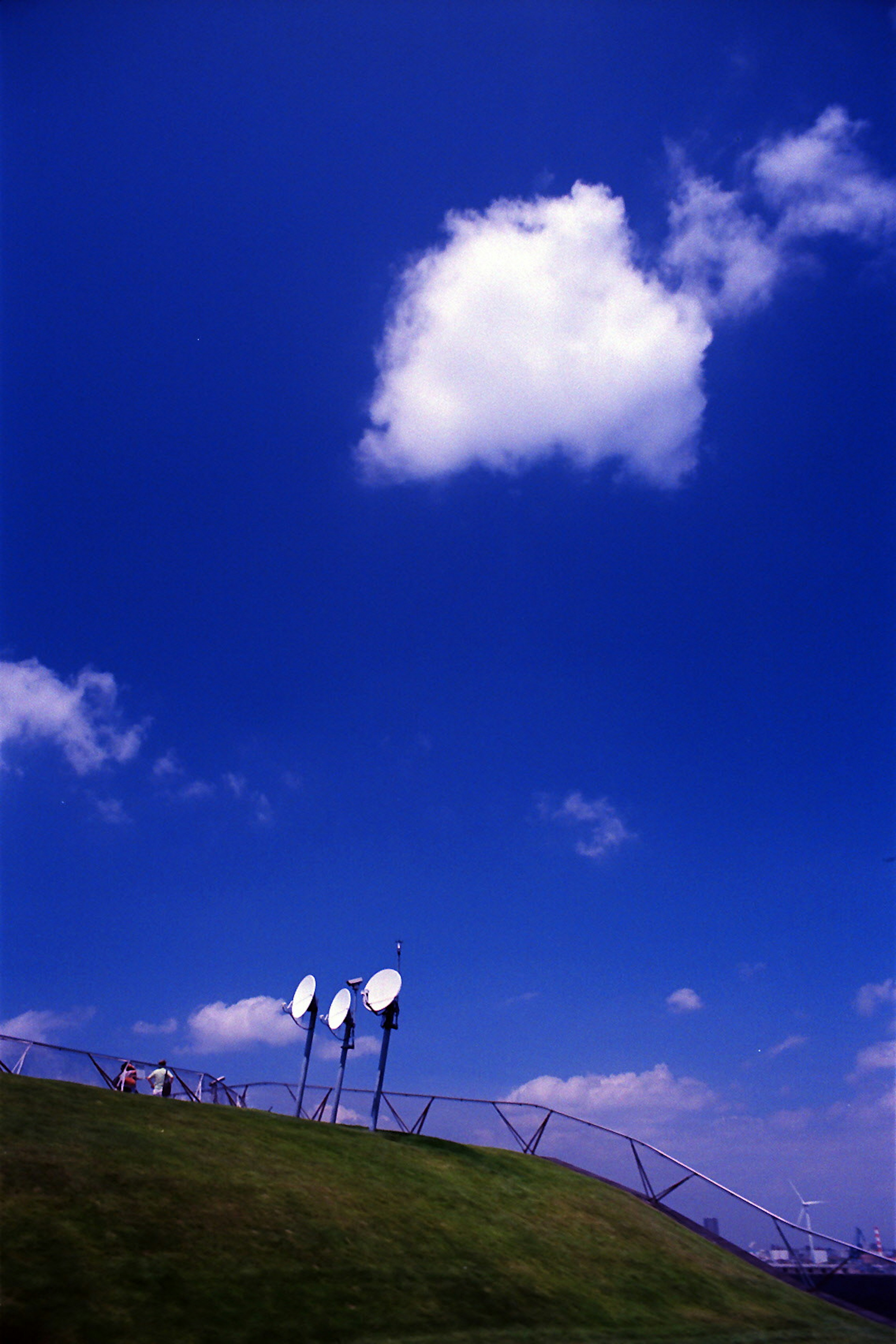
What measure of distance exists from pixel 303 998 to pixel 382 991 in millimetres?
5222

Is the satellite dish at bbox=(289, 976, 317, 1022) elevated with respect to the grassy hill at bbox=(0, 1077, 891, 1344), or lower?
elevated

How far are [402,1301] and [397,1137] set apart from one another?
15149 millimetres

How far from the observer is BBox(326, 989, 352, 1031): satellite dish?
106 feet

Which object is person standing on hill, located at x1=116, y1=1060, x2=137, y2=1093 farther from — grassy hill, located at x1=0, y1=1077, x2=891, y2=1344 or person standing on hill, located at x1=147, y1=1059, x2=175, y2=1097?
grassy hill, located at x1=0, y1=1077, x2=891, y2=1344

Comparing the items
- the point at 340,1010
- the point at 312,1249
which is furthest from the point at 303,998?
the point at 312,1249

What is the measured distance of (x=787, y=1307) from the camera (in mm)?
23344

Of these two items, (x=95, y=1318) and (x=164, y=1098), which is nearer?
(x=95, y=1318)

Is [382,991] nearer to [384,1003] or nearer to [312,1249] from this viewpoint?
[384,1003]

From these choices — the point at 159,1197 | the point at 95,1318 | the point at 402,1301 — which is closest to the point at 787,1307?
the point at 402,1301

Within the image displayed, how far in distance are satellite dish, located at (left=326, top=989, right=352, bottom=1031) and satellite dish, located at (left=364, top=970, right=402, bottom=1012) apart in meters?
1.06

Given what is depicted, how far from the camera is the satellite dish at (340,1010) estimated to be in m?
32.4

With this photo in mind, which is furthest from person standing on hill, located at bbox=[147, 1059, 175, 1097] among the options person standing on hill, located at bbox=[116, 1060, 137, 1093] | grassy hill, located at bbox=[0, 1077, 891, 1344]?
grassy hill, located at bbox=[0, 1077, 891, 1344]

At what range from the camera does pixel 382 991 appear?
31438mm

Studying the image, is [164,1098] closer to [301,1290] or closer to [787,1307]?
[301,1290]
